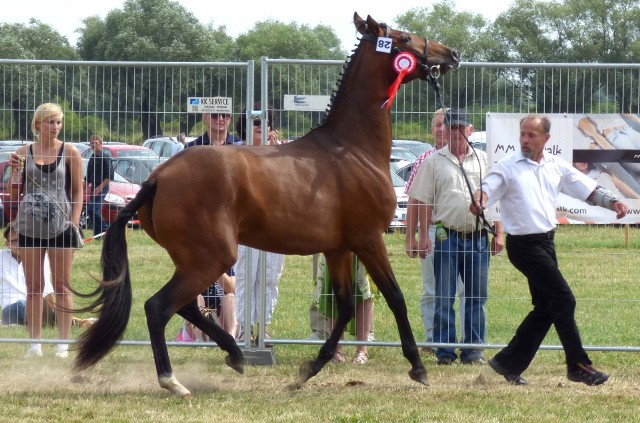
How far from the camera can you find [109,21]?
67375 millimetres

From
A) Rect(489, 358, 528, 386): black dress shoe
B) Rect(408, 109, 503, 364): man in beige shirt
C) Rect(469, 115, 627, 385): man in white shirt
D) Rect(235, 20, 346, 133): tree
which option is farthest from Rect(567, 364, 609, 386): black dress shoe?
Rect(235, 20, 346, 133): tree

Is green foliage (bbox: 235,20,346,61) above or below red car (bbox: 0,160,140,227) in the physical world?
above

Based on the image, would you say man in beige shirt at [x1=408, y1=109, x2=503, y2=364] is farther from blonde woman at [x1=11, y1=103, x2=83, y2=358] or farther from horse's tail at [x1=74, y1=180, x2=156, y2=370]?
blonde woman at [x1=11, y1=103, x2=83, y2=358]

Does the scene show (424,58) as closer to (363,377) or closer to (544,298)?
(544,298)

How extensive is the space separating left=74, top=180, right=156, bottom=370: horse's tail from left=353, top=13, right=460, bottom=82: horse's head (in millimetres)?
1971

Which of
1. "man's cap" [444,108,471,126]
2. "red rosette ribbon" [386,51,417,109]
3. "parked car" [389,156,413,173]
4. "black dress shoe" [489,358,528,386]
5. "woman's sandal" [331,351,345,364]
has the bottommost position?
"woman's sandal" [331,351,345,364]

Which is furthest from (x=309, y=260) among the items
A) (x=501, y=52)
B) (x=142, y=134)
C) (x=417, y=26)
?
(x=417, y=26)

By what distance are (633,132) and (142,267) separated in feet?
14.1

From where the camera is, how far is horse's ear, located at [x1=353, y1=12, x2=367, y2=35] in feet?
25.9

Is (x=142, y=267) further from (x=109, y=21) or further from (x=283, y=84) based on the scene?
(x=109, y=21)

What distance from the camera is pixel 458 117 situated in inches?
343

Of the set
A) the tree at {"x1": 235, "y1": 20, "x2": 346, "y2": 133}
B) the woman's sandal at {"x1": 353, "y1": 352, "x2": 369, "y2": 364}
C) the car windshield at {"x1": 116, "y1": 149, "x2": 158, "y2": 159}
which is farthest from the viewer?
the tree at {"x1": 235, "y1": 20, "x2": 346, "y2": 133}

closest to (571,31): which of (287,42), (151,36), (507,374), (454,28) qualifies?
(454,28)

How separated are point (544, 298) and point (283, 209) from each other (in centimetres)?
196
